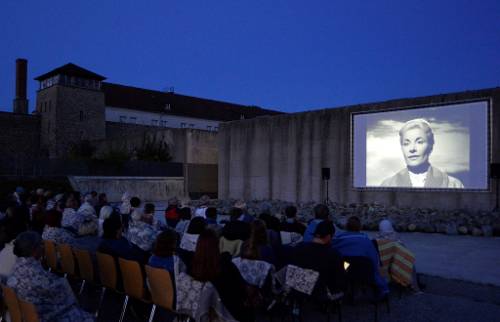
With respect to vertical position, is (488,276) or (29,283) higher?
(29,283)

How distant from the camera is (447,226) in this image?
1093 cm

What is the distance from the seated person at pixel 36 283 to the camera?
2.97 m

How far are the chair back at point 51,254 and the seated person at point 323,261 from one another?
116 inches

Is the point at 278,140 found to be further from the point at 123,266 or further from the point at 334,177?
the point at 123,266

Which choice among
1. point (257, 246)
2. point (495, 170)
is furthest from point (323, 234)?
point (495, 170)

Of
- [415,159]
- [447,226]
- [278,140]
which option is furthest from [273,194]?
[447,226]

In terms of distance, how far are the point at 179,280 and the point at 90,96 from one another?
3625 cm

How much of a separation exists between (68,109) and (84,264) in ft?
110

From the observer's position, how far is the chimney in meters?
38.2

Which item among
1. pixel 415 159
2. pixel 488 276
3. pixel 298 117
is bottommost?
pixel 488 276

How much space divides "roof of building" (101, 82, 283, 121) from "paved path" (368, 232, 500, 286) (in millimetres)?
34843

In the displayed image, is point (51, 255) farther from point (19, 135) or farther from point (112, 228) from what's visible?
point (19, 135)

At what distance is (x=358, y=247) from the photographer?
439 centimetres

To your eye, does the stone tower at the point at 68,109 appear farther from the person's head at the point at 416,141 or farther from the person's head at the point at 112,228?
the person's head at the point at 112,228
